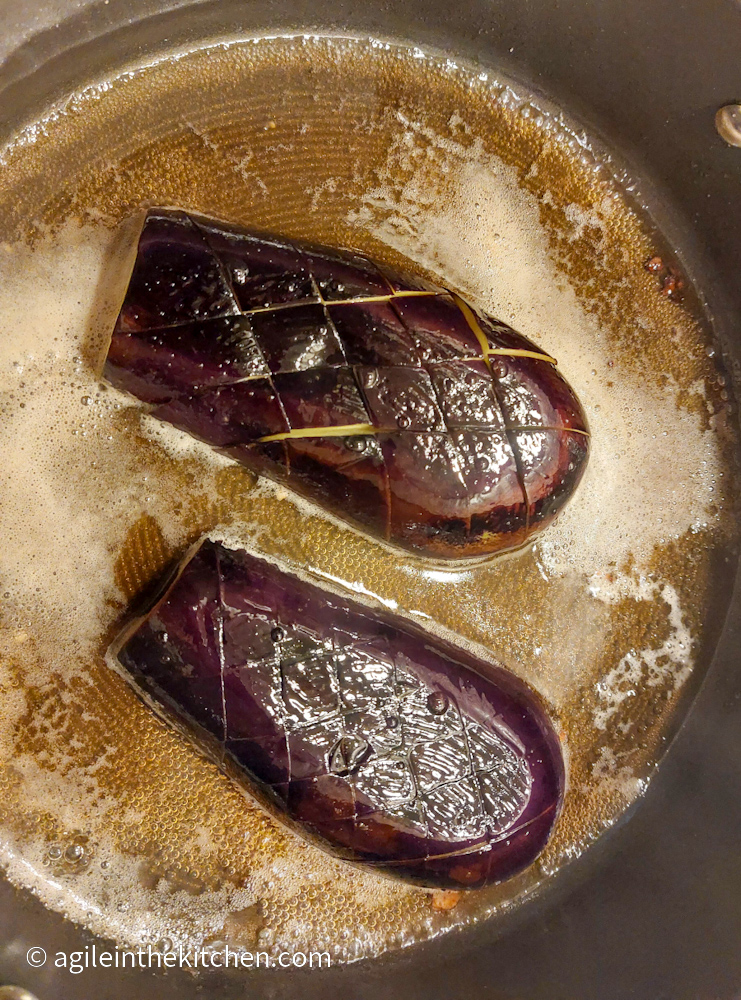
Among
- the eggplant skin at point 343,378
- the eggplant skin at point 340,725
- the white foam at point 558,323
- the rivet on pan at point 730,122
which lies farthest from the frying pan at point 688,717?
the eggplant skin at point 343,378

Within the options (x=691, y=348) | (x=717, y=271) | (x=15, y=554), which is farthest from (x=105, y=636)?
(x=717, y=271)

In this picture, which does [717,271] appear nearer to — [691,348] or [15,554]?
[691,348]

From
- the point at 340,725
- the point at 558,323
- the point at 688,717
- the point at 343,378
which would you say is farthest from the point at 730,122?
the point at 340,725

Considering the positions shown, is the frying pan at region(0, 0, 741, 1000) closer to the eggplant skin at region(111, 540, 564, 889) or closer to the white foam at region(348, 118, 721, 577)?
the white foam at region(348, 118, 721, 577)

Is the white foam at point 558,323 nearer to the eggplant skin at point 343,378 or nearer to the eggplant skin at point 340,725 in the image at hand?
the eggplant skin at point 343,378

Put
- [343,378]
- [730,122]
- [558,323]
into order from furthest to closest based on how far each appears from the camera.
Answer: [558,323] → [730,122] → [343,378]

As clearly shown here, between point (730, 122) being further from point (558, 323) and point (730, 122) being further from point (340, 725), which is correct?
point (340, 725)
